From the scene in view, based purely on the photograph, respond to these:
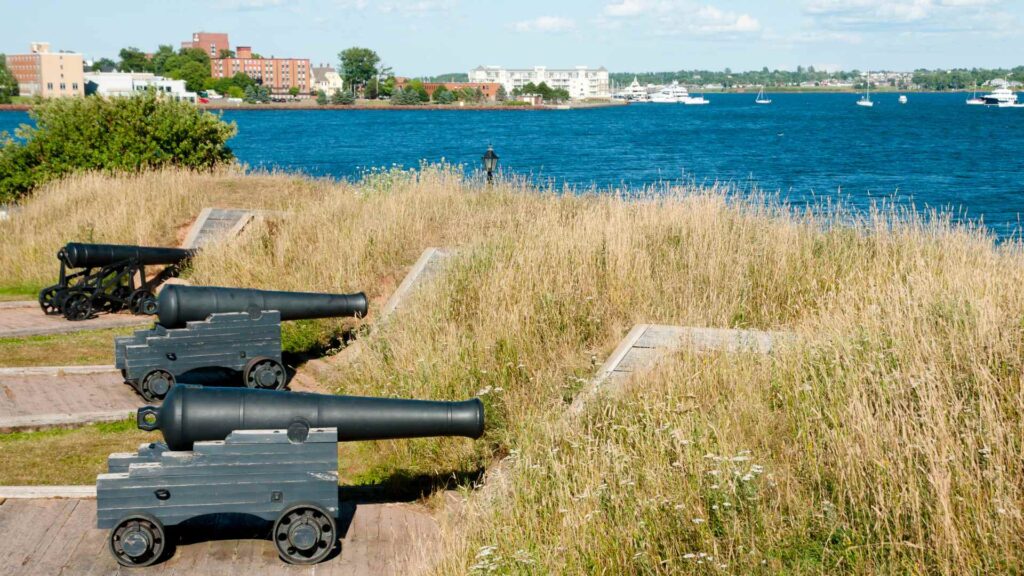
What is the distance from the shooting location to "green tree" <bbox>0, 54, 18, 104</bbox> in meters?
142

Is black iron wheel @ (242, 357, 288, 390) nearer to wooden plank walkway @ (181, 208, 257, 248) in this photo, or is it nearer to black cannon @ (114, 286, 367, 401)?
black cannon @ (114, 286, 367, 401)

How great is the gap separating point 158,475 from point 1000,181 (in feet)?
145

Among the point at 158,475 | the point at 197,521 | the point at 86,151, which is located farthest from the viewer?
the point at 86,151

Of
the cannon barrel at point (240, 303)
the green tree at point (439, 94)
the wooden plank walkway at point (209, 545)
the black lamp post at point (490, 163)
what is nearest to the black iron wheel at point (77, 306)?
the cannon barrel at point (240, 303)

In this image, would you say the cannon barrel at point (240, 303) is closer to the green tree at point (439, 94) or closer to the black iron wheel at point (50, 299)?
the black iron wheel at point (50, 299)

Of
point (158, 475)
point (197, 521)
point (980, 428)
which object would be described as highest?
point (980, 428)

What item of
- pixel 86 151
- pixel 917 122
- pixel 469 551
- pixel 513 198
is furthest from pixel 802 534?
pixel 917 122

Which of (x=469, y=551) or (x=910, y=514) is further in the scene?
(x=469, y=551)

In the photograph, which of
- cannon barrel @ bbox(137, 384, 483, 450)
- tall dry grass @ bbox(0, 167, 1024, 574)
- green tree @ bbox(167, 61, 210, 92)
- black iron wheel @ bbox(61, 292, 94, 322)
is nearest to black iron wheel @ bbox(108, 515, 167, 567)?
cannon barrel @ bbox(137, 384, 483, 450)

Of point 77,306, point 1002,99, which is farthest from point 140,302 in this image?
point 1002,99

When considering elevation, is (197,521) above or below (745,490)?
below

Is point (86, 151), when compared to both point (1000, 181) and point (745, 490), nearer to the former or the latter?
point (745, 490)

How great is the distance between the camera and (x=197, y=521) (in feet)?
19.0

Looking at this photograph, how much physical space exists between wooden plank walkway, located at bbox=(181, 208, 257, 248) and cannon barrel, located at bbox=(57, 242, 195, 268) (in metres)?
1.39
